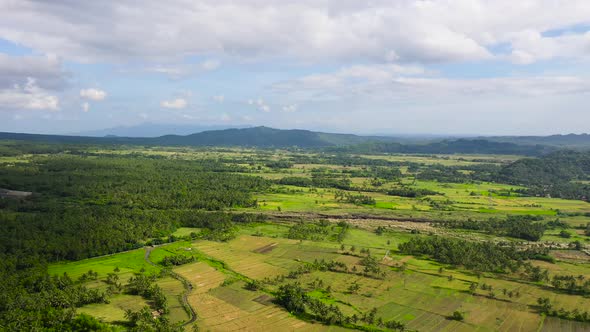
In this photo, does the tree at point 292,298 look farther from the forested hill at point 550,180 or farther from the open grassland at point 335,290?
the forested hill at point 550,180

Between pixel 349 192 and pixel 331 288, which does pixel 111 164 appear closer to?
pixel 349 192

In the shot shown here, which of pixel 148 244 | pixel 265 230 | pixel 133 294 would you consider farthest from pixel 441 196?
pixel 133 294

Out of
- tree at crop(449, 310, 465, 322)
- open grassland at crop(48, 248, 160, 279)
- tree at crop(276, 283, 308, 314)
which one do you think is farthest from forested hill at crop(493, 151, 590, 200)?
open grassland at crop(48, 248, 160, 279)

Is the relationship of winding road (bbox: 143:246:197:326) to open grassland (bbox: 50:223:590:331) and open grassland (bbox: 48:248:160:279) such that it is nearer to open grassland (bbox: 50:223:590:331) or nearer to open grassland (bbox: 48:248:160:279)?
open grassland (bbox: 50:223:590:331)

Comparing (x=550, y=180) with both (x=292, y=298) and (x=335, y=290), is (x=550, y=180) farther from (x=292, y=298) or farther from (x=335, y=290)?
(x=292, y=298)

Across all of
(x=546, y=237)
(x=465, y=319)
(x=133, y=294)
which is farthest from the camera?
(x=546, y=237)

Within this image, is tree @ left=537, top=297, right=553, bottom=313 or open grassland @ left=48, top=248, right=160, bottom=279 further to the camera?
open grassland @ left=48, top=248, right=160, bottom=279

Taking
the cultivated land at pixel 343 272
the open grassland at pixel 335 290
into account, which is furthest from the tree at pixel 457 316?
the open grassland at pixel 335 290

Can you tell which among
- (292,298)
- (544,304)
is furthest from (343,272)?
(544,304)
